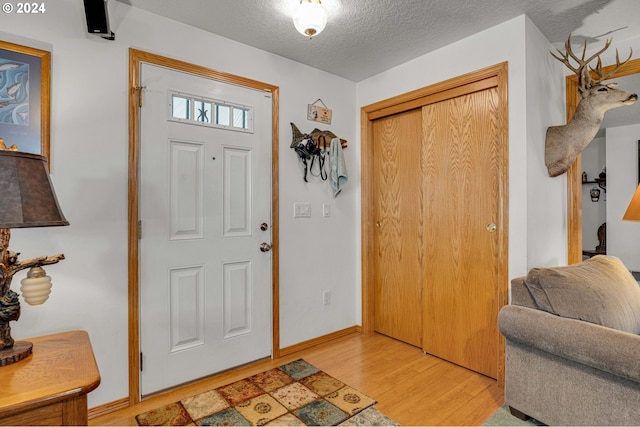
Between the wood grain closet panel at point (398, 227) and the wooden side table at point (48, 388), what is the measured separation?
2299mm

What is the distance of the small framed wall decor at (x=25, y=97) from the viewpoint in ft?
5.15

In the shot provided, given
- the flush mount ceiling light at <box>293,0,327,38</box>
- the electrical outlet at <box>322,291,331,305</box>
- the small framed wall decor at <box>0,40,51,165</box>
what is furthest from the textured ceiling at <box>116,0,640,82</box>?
the electrical outlet at <box>322,291,331,305</box>

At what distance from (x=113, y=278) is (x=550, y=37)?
10.5 feet

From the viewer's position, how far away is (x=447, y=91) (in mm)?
2457

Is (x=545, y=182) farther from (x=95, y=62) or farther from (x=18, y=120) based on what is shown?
(x=18, y=120)

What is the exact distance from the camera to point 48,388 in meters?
0.94

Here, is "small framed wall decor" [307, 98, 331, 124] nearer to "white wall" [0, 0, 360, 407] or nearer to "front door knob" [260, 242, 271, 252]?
"white wall" [0, 0, 360, 407]

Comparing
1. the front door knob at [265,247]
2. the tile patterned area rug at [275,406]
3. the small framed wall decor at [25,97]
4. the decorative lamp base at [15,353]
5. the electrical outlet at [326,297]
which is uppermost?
the small framed wall decor at [25,97]

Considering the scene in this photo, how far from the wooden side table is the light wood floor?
92 centimetres

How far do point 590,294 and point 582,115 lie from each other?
124cm

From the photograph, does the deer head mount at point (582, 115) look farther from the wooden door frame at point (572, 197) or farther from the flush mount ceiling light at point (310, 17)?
the flush mount ceiling light at point (310, 17)

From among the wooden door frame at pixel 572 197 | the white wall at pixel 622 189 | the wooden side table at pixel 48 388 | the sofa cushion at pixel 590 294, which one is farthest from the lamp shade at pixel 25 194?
the white wall at pixel 622 189

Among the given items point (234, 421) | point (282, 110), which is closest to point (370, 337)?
point (234, 421)

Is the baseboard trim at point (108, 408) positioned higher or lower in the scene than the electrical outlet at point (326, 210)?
lower
